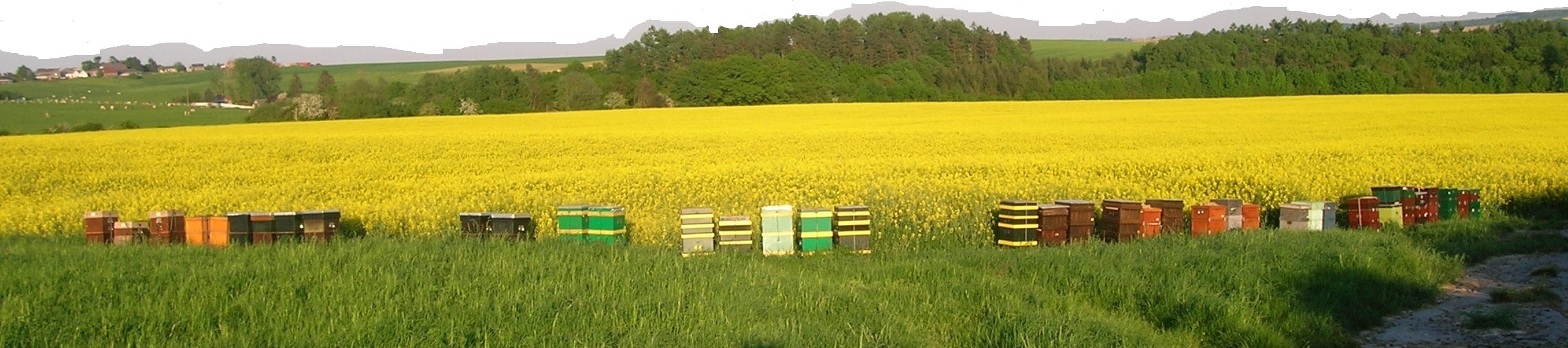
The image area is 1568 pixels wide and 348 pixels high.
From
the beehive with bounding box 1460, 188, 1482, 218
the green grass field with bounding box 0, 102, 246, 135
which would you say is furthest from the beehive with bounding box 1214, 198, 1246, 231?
the green grass field with bounding box 0, 102, 246, 135

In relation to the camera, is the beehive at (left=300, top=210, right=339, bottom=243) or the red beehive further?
the red beehive

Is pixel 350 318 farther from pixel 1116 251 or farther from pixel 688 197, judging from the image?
pixel 688 197

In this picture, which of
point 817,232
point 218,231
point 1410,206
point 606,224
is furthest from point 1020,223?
point 218,231

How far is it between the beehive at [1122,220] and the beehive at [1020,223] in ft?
3.29

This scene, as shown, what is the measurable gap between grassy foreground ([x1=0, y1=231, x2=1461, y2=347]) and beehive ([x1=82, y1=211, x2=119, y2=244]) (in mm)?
1134

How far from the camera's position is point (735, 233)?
14.0 meters

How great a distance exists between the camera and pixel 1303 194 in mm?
18469

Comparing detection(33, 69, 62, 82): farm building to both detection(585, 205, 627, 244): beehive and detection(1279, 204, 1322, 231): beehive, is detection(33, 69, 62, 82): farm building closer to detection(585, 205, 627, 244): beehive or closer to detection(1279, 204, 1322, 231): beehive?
detection(585, 205, 627, 244): beehive

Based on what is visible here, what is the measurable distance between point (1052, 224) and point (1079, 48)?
386ft

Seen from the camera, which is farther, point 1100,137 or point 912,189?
point 1100,137

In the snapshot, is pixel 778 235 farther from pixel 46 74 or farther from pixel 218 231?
pixel 46 74

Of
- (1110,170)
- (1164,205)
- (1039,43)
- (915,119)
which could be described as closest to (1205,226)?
(1164,205)

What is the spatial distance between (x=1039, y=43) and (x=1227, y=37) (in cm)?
5937

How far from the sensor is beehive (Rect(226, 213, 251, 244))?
43.5ft
